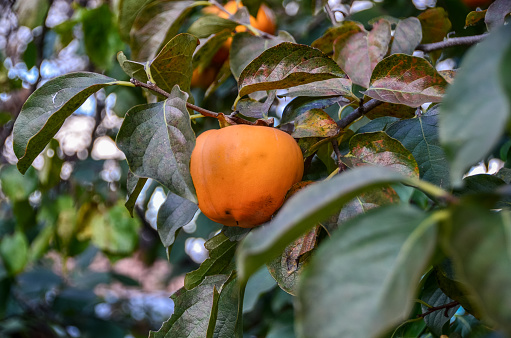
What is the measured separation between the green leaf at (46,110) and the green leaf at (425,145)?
42 cm

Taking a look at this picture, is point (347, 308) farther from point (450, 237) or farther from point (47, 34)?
point (47, 34)

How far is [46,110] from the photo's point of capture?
2.00 ft

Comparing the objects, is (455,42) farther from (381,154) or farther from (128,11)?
(128,11)

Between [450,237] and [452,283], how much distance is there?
38 cm

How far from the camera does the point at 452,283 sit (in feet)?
2.04

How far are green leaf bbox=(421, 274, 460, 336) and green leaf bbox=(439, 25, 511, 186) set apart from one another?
470 millimetres

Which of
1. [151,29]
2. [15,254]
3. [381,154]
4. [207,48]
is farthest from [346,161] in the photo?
[15,254]

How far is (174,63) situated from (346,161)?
28cm

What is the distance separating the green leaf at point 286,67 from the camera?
0.60 m

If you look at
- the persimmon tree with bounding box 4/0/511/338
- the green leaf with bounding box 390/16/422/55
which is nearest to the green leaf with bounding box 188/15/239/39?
the persimmon tree with bounding box 4/0/511/338

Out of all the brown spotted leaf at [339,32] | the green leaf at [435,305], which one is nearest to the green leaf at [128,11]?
the brown spotted leaf at [339,32]

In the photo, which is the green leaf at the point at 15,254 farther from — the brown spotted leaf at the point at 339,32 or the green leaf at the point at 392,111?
the green leaf at the point at 392,111

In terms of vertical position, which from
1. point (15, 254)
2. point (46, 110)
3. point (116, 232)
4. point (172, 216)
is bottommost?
point (15, 254)

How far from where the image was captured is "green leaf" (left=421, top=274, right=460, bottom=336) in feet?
2.33
